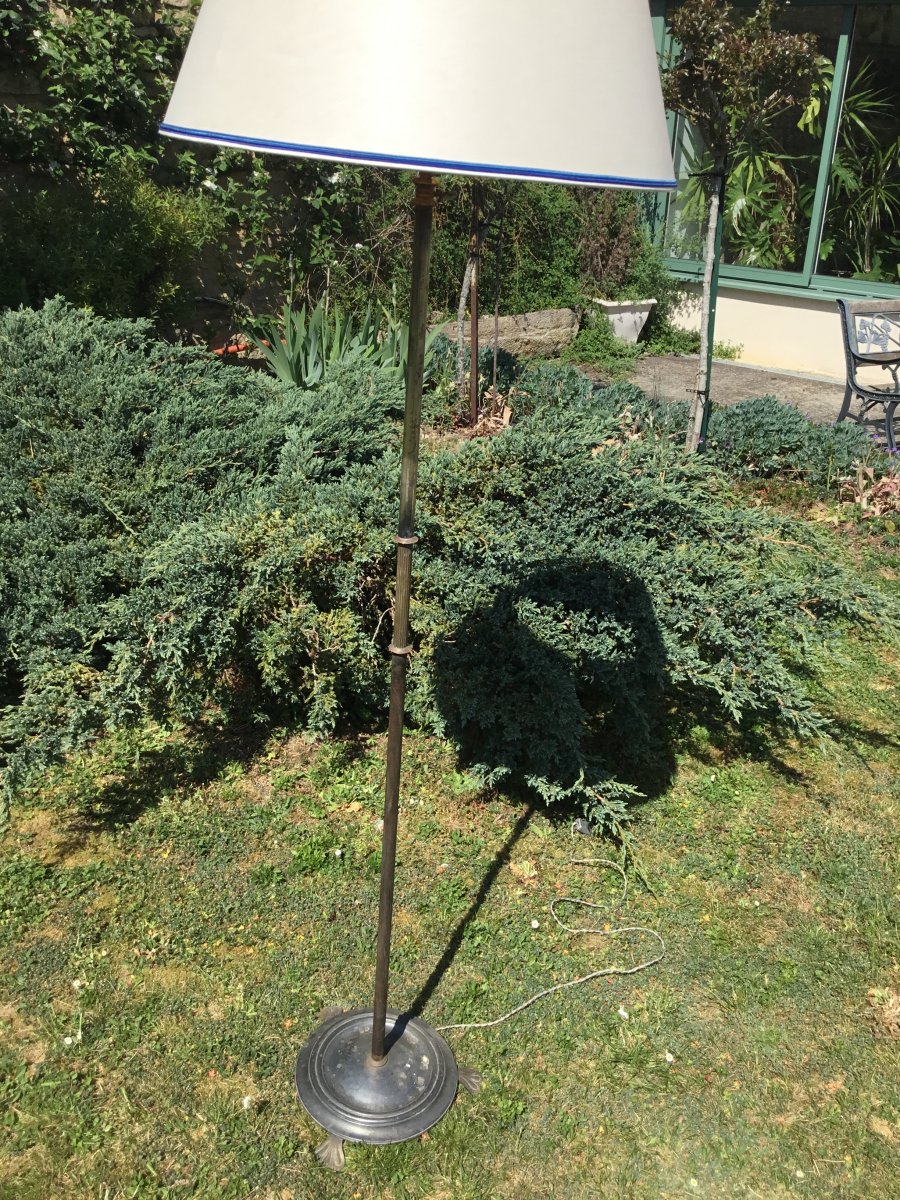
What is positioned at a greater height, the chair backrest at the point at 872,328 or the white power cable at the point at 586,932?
the chair backrest at the point at 872,328

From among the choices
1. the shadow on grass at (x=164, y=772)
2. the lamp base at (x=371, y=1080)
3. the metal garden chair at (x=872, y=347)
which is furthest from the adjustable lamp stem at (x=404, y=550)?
the metal garden chair at (x=872, y=347)

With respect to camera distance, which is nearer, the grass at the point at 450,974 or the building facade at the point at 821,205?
the grass at the point at 450,974

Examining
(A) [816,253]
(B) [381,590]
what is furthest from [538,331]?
(B) [381,590]

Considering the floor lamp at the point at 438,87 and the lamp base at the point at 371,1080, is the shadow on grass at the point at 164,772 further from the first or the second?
the floor lamp at the point at 438,87

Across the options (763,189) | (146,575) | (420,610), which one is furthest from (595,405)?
(763,189)

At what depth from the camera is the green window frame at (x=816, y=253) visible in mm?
8805

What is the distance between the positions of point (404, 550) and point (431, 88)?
84 cm

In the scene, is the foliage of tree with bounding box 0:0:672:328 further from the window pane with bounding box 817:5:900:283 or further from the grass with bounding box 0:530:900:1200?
the grass with bounding box 0:530:900:1200

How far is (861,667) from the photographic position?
4340 millimetres

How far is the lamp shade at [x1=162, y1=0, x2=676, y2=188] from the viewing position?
1432mm

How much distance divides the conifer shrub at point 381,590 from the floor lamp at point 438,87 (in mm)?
1696

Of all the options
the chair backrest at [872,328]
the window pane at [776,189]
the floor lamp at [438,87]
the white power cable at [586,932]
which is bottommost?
the white power cable at [586,932]

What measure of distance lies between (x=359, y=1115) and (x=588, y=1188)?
20.5 inches

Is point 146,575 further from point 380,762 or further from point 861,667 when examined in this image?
point 861,667
